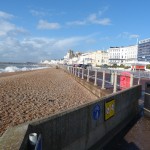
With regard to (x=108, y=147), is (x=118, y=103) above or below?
above

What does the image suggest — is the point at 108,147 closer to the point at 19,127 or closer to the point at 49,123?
the point at 49,123

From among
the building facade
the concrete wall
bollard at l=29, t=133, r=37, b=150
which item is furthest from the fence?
the building facade

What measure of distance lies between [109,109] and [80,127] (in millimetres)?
1848

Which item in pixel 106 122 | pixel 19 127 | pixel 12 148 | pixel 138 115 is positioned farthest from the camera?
pixel 138 115

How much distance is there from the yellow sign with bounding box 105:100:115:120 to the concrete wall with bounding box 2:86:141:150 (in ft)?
0.34

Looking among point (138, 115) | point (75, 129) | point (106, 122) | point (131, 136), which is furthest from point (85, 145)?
point (138, 115)

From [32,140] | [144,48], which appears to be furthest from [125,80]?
[144,48]

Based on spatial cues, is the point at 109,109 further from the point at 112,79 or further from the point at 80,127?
the point at 112,79

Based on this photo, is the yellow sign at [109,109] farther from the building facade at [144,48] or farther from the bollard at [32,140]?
the building facade at [144,48]

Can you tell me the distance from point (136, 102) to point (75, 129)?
18.4 ft

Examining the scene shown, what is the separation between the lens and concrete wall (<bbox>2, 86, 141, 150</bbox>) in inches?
165

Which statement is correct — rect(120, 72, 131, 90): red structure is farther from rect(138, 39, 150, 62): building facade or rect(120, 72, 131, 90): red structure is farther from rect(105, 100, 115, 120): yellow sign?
rect(138, 39, 150, 62): building facade

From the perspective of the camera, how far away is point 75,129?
516 cm

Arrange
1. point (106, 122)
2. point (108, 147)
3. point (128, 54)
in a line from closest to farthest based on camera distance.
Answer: point (108, 147) < point (106, 122) < point (128, 54)
